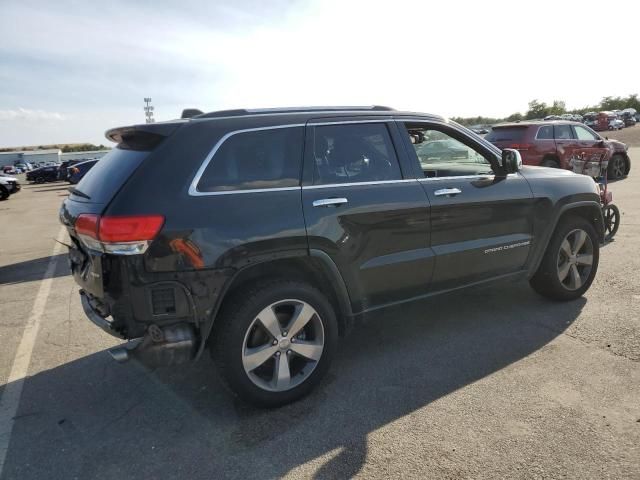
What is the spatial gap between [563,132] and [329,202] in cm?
1100

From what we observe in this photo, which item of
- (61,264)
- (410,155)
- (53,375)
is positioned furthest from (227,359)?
(61,264)

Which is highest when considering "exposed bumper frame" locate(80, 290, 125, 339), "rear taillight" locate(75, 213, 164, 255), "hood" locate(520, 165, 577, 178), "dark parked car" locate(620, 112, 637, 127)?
"dark parked car" locate(620, 112, 637, 127)

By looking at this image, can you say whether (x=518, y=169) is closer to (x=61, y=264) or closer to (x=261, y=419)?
(x=261, y=419)

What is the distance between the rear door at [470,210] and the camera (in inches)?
146

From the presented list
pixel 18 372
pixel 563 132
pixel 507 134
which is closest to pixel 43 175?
pixel 507 134

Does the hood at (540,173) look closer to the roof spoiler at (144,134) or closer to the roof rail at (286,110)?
the roof rail at (286,110)

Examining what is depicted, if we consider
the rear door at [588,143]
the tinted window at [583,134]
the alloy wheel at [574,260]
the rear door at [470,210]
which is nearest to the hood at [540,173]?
the rear door at [470,210]

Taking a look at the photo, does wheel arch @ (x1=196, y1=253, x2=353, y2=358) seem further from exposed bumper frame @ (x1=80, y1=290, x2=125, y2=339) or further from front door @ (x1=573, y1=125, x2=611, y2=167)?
front door @ (x1=573, y1=125, x2=611, y2=167)

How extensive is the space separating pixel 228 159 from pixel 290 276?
85cm

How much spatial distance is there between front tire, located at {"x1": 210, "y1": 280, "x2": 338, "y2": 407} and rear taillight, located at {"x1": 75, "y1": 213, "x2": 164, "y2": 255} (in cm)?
64

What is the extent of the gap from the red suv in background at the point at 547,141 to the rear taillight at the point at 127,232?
1062 centimetres

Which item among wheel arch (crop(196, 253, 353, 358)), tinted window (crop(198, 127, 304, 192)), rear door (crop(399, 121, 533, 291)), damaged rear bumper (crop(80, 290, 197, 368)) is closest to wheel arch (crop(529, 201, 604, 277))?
rear door (crop(399, 121, 533, 291))

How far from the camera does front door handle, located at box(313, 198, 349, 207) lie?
10.3ft

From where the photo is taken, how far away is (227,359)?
290 centimetres
